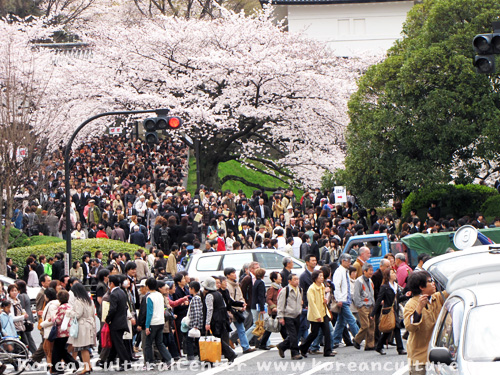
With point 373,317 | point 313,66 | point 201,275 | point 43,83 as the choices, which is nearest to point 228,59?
point 313,66

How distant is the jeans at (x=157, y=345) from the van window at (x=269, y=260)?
5.57m

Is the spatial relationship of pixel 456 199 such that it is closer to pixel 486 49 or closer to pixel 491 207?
pixel 491 207

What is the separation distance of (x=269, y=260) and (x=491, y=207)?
1113 centimetres

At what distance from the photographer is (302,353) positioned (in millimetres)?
13633

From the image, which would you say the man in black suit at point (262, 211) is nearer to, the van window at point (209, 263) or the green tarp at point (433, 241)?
the van window at point (209, 263)

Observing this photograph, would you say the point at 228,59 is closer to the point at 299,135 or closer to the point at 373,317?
the point at 299,135

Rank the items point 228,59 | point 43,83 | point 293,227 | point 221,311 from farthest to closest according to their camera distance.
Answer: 1. point 43,83
2. point 228,59
3. point 293,227
4. point 221,311

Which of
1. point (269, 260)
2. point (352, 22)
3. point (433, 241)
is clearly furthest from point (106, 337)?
point (352, 22)

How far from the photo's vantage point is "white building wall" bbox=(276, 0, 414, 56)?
170ft

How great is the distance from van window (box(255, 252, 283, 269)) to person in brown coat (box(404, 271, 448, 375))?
955cm

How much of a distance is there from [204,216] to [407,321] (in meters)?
17.9

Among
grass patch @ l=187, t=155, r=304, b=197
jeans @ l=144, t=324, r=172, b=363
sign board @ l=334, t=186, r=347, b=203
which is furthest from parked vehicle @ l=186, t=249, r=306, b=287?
grass patch @ l=187, t=155, r=304, b=197

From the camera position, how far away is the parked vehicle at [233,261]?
1869cm

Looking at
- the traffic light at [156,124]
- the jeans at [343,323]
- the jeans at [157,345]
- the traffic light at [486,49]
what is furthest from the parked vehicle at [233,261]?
the traffic light at [486,49]
